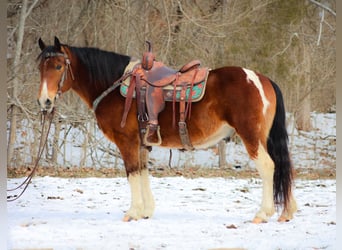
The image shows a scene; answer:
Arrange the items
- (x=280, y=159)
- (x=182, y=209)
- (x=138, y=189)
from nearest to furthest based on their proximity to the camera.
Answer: (x=280, y=159)
(x=138, y=189)
(x=182, y=209)

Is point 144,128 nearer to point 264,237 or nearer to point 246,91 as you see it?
point 246,91

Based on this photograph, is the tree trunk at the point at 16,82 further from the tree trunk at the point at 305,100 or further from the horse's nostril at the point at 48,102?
the tree trunk at the point at 305,100

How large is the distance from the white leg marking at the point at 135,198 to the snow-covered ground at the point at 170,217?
7 centimetres

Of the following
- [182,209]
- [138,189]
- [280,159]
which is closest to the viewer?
[280,159]

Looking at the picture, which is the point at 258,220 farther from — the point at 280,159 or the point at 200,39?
the point at 200,39

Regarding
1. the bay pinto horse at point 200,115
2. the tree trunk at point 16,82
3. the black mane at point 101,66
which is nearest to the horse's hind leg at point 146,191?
the bay pinto horse at point 200,115

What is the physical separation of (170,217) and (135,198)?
13.0 inches

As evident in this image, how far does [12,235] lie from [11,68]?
1352 mm

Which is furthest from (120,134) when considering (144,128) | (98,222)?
(98,222)

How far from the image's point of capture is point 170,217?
4.24 metres

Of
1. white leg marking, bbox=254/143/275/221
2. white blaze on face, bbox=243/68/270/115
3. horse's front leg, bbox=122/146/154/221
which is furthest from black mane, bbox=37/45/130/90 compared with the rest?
white leg marking, bbox=254/143/275/221

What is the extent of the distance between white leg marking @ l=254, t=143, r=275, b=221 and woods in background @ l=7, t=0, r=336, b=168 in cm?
51

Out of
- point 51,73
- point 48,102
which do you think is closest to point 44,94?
point 48,102

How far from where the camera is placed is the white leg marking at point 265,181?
158 inches
